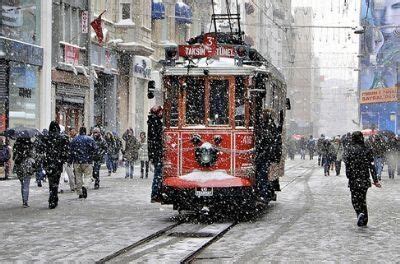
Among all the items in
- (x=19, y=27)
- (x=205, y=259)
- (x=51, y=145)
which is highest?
(x=19, y=27)

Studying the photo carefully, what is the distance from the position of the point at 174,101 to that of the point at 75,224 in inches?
124

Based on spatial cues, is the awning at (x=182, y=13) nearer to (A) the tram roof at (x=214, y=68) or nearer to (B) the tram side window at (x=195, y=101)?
(A) the tram roof at (x=214, y=68)

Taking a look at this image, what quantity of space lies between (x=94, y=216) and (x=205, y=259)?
238 inches

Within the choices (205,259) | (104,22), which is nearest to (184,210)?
(205,259)

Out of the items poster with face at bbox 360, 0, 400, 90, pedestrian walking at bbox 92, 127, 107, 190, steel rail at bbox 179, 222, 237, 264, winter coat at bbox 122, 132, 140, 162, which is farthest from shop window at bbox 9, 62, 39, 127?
poster with face at bbox 360, 0, 400, 90

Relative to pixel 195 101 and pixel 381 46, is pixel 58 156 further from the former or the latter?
pixel 381 46

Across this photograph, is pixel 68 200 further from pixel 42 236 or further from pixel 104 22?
pixel 104 22

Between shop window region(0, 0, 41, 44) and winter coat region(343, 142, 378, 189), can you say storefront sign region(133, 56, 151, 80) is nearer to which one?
shop window region(0, 0, 41, 44)

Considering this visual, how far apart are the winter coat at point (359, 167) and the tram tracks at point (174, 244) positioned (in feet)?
7.26

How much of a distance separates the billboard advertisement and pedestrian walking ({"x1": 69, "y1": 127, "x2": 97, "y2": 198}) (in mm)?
54397

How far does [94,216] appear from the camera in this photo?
646 inches

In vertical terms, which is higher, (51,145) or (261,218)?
(51,145)

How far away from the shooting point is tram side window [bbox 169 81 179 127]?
16.4 metres

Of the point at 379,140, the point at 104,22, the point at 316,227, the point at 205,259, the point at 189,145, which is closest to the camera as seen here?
the point at 205,259
